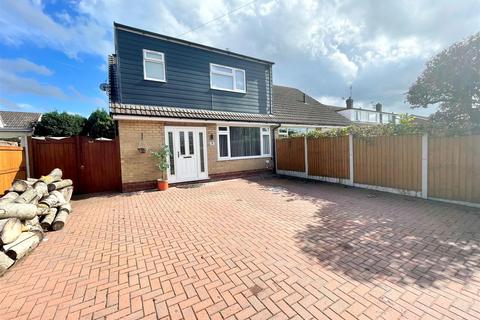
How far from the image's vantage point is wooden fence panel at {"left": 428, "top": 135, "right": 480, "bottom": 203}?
208 inches

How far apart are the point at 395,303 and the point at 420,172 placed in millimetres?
5538

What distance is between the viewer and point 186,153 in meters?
9.55

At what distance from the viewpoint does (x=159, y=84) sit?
943cm

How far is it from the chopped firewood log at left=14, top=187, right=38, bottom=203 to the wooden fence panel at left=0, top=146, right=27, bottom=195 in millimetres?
2191

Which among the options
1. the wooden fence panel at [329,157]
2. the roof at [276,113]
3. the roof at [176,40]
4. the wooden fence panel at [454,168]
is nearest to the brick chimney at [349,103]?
the roof at [276,113]

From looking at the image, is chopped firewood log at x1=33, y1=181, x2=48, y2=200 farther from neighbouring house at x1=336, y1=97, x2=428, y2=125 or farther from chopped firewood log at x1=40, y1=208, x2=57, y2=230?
neighbouring house at x1=336, y1=97, x2=428, y2=125

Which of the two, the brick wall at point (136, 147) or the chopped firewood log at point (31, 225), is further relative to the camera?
the brick wall at point (136, 147)

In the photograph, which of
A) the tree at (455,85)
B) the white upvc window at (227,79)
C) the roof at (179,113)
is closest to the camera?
the tree at (455,85)

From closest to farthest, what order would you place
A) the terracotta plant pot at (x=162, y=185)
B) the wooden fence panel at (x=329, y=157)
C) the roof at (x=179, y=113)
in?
the roof at (x=179, y=113) → the terracotta plant pot at (x=162, y=185) → the wooden fence panel at (x=329, y=157)

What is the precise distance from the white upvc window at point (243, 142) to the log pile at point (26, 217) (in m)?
6.32

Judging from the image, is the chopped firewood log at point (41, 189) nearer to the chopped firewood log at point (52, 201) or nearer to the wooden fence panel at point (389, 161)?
the chopped firewood log at point (52, 201)

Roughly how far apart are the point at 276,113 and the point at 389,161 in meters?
7.35

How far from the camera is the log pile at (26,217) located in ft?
10.7

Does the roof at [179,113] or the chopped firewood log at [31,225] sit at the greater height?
the roof at [179,113]
